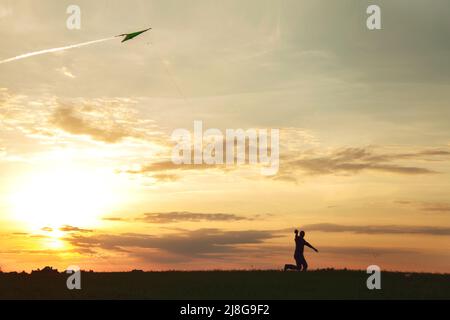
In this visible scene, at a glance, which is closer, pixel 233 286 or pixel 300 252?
pixel 233 286

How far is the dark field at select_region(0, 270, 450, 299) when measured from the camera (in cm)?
3164

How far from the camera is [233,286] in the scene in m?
34.0

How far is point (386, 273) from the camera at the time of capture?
128ft

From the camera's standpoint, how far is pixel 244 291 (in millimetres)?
32312

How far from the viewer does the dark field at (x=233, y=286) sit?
31.6m

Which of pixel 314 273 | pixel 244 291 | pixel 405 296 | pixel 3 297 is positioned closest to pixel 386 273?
pixel 314 273

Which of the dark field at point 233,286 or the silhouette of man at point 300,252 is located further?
the silhouette of man at point 300,252

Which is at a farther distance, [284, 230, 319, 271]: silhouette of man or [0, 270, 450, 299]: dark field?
[284, 230, 319, 271]: silhouette of man
